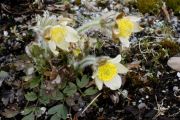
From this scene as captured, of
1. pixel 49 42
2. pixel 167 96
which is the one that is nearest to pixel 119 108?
pixel 167 96

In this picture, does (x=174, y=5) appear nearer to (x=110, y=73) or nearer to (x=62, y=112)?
(x=110, y=73)

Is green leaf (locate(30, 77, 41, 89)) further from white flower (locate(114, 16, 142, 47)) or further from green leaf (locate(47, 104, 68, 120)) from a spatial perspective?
white flower (locate(114, 16, 142, 47))

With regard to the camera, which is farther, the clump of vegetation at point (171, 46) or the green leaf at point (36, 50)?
the clump of vegetation at point (171, 46)

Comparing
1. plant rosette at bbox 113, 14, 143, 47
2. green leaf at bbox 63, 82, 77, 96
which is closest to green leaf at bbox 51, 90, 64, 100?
green leaf at bbox 63, 82, 77, 96

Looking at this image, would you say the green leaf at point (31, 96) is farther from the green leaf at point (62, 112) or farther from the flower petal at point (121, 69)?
the flower petal at point (121, 69)

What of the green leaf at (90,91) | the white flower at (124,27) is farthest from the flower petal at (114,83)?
the white flower at (124,27)

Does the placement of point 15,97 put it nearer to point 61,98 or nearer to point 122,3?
point 61,98

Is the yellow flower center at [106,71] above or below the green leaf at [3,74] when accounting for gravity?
above
